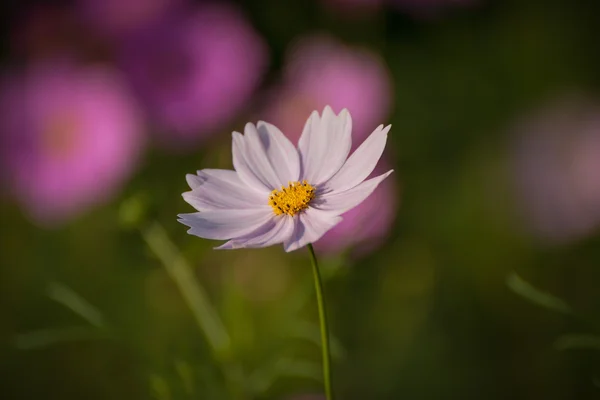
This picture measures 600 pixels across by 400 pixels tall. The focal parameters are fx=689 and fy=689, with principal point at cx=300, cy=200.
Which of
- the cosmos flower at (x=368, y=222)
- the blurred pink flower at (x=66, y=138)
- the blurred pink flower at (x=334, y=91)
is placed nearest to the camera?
the cosmos flower at (x=368, y=222)

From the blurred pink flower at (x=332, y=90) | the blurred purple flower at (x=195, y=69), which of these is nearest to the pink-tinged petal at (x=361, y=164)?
the blurred pink flower at (x=332, y=90)

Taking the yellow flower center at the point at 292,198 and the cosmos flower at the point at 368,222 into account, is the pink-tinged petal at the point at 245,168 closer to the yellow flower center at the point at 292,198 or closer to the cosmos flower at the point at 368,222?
the yellow flower center at the point at 292,198

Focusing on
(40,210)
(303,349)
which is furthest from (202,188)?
(40,210)

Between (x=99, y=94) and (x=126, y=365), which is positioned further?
(x=99, y=94)

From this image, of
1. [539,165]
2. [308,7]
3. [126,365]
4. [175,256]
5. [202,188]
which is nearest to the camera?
[202,188]

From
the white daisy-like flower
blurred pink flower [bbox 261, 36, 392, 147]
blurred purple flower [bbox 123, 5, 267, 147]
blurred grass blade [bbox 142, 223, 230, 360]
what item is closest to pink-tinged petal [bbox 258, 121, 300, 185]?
the white daisy-like flower

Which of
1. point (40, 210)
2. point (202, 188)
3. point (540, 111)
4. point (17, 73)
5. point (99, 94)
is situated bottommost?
point (202, 188)

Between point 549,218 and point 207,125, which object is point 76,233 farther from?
point 549,218

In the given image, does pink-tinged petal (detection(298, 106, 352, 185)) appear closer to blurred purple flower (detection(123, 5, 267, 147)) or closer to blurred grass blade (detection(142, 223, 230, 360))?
blurred grass blade (detection(142, 223, 230, 360))
